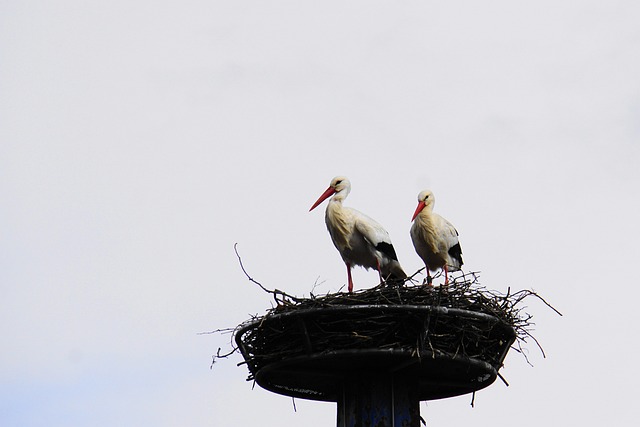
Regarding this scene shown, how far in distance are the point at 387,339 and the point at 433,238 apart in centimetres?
266

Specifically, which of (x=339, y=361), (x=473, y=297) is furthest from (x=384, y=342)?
(x=473, y=297)

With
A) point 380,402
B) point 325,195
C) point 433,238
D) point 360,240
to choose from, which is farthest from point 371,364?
point 325,195

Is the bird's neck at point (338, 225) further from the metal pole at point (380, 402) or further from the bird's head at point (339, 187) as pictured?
the metal pole at point (380, 402)

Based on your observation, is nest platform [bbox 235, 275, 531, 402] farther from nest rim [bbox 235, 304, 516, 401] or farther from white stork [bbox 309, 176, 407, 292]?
white stork [bbox 309, 176, 407, 292]

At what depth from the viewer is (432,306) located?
6.73 m

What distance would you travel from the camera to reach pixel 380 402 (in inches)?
277

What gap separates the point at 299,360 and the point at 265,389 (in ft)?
2.32

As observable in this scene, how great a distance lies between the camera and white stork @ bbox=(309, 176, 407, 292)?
9242 mm

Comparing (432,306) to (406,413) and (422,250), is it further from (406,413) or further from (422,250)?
(422,250)

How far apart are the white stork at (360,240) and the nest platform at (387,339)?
1.80m

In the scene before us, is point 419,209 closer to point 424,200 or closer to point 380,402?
point 424,200

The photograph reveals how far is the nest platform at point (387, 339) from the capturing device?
6.77 meters

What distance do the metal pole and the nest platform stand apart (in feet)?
0.06

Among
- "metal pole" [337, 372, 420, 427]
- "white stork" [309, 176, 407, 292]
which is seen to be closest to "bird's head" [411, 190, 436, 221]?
"white stork" [309, 176, 407, 292]
